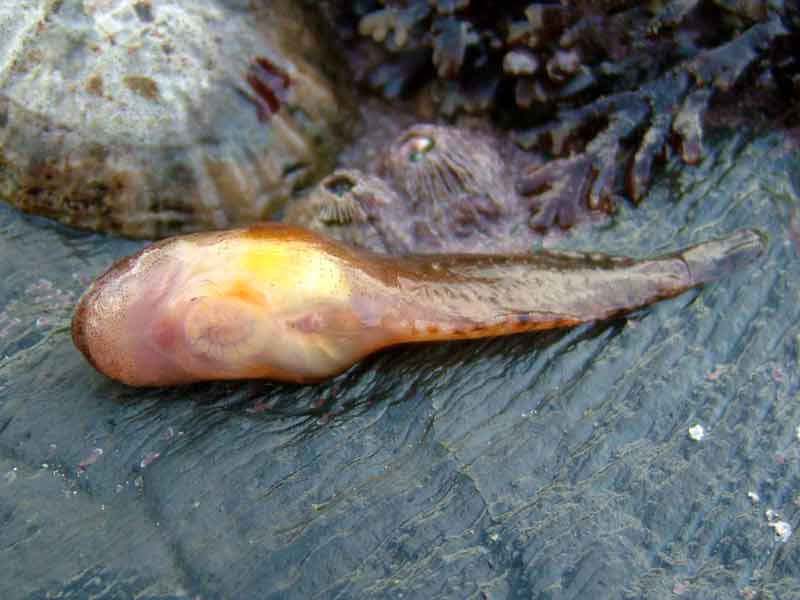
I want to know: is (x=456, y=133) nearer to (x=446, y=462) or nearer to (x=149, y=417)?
(x=446, y=462)

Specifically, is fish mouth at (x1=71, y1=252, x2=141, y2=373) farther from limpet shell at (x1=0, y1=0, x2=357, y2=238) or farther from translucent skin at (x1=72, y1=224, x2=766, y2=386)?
limpet shell at (x1=0, y1=0, x2=357, y2=238)

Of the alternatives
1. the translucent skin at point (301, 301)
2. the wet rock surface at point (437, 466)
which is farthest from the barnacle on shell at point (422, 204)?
the wet rock surface at point (437, 466)

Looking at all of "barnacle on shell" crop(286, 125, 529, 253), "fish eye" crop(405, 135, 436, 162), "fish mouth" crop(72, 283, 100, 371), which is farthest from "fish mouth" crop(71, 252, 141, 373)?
"fish eye" crop(405, 135, 436, 162)

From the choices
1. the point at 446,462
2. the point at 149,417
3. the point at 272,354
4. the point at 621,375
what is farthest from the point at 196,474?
the point at 621,375

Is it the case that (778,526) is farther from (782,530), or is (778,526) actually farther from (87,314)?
(87,314)

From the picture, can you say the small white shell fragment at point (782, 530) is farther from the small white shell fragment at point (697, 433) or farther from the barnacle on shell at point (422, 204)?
the barnacle on shell at point (422, 204)

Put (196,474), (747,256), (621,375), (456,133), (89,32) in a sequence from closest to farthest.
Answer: (196,474) → (621,375) → (747,256) → (89,32) → (456,133)
